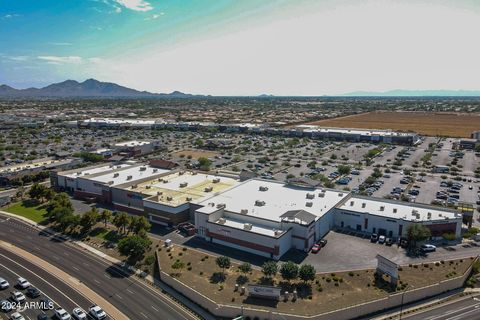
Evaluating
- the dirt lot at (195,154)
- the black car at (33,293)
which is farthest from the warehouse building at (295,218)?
the dirt lot at (195,154)

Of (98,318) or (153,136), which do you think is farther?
(153,136)

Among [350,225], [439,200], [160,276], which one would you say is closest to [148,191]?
[160,276]

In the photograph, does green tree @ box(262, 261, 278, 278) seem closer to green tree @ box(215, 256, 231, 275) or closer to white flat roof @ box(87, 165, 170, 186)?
green tree @ box(215, 256, 231, 275)

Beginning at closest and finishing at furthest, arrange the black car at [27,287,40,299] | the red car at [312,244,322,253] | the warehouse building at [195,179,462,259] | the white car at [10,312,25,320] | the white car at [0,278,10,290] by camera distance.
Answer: the white car at [10,312,25,320] < the black car at [27,287,40,299] < the white car at [0,278,10,290] < the red car at [312,244,322,253] < the warehouse building at [195,179,462,259]

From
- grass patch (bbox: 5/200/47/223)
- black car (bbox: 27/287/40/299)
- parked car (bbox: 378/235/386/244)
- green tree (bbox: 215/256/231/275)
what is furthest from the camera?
grass patch (bbox: 5/200/47/223)

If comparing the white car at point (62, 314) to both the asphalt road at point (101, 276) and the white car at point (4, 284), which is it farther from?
the white car at point (4, 284)

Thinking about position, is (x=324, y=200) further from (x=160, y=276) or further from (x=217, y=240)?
(x=160, y=276)

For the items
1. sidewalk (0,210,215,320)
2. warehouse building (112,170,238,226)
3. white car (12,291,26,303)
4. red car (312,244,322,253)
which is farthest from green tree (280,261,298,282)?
white car (12,291,26,303)

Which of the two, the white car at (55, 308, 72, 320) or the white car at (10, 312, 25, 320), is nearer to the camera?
the white car at (10, 312, 25, 320)
